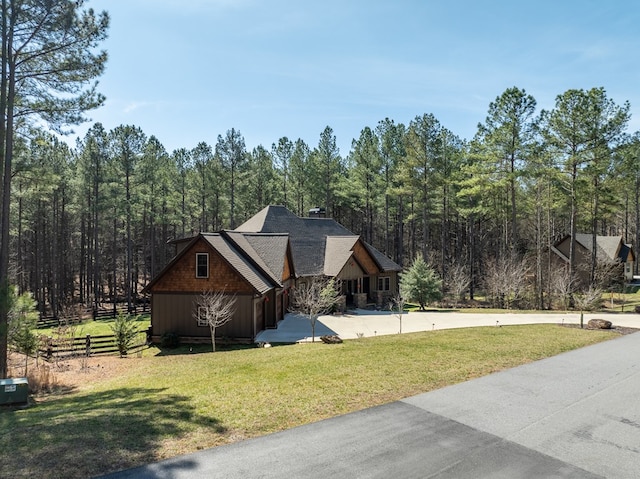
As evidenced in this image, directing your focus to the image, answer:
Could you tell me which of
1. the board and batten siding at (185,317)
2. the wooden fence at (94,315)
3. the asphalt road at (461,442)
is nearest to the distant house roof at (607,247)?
the board and batten siding at (185,317)

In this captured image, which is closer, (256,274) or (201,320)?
(201,320)

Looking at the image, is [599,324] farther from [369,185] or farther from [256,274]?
[369,185]

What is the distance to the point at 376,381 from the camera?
34.9 ft

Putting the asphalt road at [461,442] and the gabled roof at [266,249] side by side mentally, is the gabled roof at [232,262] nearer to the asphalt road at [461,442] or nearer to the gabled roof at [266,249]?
the gabled roof at [266,249]

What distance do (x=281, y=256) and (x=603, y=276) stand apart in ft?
92.0

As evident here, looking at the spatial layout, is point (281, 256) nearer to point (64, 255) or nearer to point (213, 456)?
point (213, 456)

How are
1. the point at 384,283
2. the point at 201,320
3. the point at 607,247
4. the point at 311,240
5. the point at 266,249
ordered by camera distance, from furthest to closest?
the point at 607,247, the point at 311,240, the point at 384,283, the point at 266,249, the point at 201,320

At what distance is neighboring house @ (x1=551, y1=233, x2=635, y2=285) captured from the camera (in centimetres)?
4025

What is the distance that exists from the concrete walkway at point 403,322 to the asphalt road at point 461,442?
10.9 metres

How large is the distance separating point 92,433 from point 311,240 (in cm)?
2653

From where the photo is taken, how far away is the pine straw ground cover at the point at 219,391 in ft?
21.7

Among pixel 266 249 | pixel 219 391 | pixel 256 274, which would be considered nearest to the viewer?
pixel 219 391

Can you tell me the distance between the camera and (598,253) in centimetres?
4266

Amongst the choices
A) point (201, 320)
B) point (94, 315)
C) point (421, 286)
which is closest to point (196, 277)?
point (201, 320)
